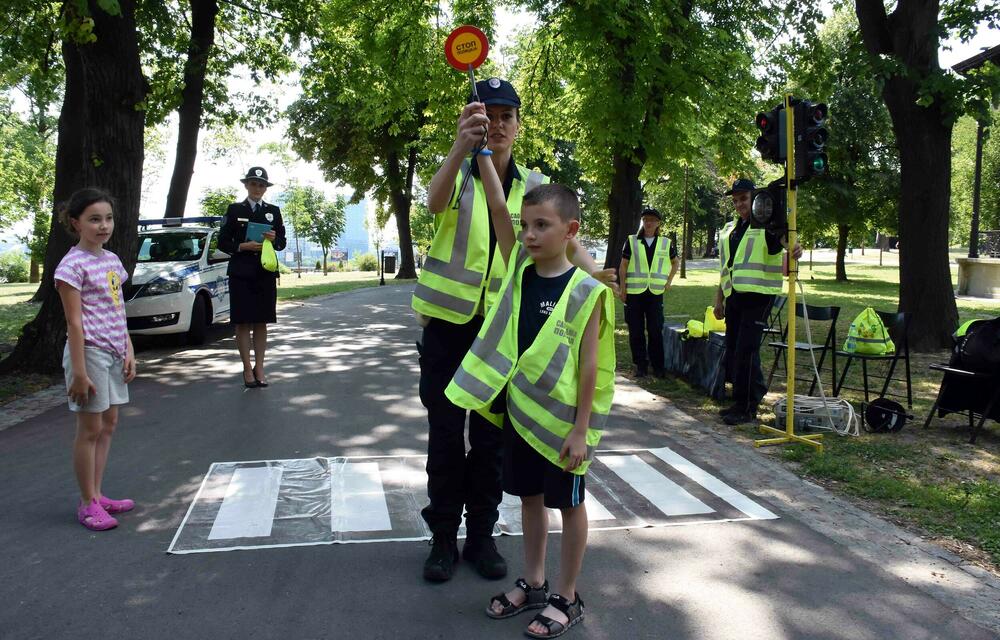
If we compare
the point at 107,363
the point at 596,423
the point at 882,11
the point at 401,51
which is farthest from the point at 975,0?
the point at 107,363

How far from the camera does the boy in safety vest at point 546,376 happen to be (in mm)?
3236

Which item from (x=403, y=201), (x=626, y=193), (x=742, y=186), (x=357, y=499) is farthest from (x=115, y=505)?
(x=403, y=201)

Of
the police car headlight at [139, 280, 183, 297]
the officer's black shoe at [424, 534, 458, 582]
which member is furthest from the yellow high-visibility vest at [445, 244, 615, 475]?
the police car headlight at [139, 280, 183, 297]

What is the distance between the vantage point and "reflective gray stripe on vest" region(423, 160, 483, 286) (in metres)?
3.67

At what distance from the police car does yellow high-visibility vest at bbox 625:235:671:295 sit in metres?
6.03

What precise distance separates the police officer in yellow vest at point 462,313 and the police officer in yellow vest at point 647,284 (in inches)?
238

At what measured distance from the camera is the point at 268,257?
8.47 meters

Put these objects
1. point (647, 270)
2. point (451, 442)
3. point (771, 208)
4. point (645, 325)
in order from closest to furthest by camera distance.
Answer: point (451, 442) < point (771, 208) < point (647, 270) < point (645, 325)

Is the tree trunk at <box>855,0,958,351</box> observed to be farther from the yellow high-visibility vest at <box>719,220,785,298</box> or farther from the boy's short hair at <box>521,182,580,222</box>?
the boy's short hair at <box>521,182,580,222</box>

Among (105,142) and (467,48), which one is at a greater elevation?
(105,142)

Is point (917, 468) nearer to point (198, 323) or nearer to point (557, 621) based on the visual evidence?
point (557, 621)

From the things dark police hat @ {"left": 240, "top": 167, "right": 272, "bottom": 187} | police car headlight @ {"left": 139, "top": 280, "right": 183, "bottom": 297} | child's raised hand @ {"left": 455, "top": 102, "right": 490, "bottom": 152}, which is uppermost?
dark police hat @ {"left": 240, "top": 167, "right": 272, "bottom": 187}

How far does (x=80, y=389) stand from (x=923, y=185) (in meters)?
12.1

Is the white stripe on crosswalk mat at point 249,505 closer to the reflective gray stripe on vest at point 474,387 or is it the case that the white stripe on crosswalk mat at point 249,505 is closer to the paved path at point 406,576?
the paved path at point 406,576
